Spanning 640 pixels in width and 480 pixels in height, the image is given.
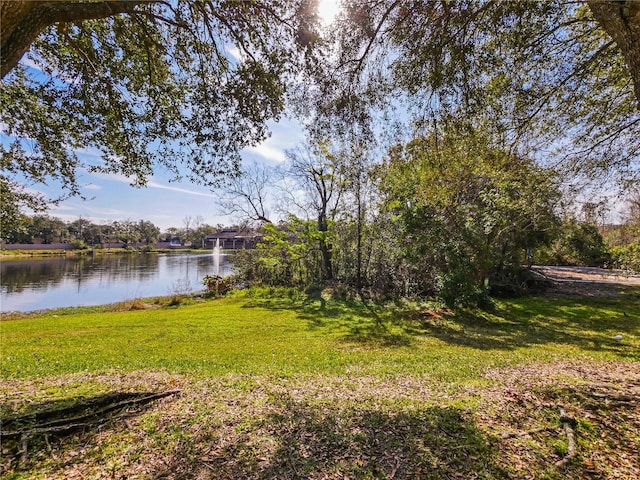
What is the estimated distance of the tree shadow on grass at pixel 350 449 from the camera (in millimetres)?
2301

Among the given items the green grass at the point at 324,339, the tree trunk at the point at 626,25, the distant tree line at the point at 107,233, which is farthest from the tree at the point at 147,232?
the tree trunk at the point at 626,25

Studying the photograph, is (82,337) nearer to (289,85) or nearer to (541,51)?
(289,85)

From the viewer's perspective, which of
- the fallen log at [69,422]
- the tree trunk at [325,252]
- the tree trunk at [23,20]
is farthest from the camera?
the tree trunk at [325,252]

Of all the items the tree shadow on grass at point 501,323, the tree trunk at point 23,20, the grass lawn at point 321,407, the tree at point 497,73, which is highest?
the tree at point 497,73

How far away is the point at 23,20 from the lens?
2.13 meters

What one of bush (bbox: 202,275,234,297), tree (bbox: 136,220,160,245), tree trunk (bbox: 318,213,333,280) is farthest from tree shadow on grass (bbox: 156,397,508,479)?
tree (bbox: 136,220,160,245)

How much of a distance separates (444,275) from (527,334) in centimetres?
305

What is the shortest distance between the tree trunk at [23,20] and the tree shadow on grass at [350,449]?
3302 millimetres

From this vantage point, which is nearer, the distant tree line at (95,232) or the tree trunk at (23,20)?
A: the tree trunk at (23,20)

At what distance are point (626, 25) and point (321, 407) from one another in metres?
4.51

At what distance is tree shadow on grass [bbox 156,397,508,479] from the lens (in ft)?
7.55

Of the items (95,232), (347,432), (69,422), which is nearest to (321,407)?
(347,432)

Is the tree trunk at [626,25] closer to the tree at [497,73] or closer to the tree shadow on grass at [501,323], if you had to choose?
the tree at [497,73]

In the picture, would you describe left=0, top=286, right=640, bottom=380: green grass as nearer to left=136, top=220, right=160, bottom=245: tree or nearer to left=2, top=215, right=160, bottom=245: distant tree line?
left=2, top=215, right=160, bottom=245: distant tree line
